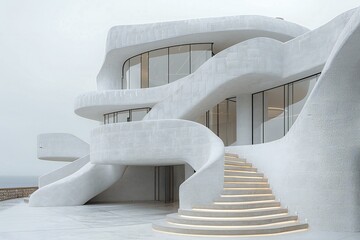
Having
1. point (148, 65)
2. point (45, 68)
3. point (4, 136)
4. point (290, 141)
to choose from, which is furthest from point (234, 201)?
point (4, 136)

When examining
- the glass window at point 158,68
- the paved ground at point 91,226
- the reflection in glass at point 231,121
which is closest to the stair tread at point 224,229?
the paved ground at point 91,226

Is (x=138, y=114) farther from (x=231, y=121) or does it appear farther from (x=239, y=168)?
(x=239, y=168)

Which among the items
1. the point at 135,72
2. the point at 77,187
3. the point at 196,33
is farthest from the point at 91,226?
the point at 135,72

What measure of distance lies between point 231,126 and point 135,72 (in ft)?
20.9

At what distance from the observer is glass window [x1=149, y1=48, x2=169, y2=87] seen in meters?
24.5

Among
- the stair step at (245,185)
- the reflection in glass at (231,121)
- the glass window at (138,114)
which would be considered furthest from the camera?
the glass window at (138,114)

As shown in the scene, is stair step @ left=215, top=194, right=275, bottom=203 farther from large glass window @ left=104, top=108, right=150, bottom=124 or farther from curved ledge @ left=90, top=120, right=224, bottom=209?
large glass window @ left=104, top=108, right=150, bottom=124

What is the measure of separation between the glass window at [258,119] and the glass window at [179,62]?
4122mm

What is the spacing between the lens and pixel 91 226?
14.7m

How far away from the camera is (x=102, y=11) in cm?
5116

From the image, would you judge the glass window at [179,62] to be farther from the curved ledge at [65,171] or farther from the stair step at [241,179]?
the stair step at [241,179]

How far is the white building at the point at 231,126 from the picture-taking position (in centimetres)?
1362

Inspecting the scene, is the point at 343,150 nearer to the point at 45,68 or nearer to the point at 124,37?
the point at 124,37

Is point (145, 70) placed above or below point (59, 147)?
above
